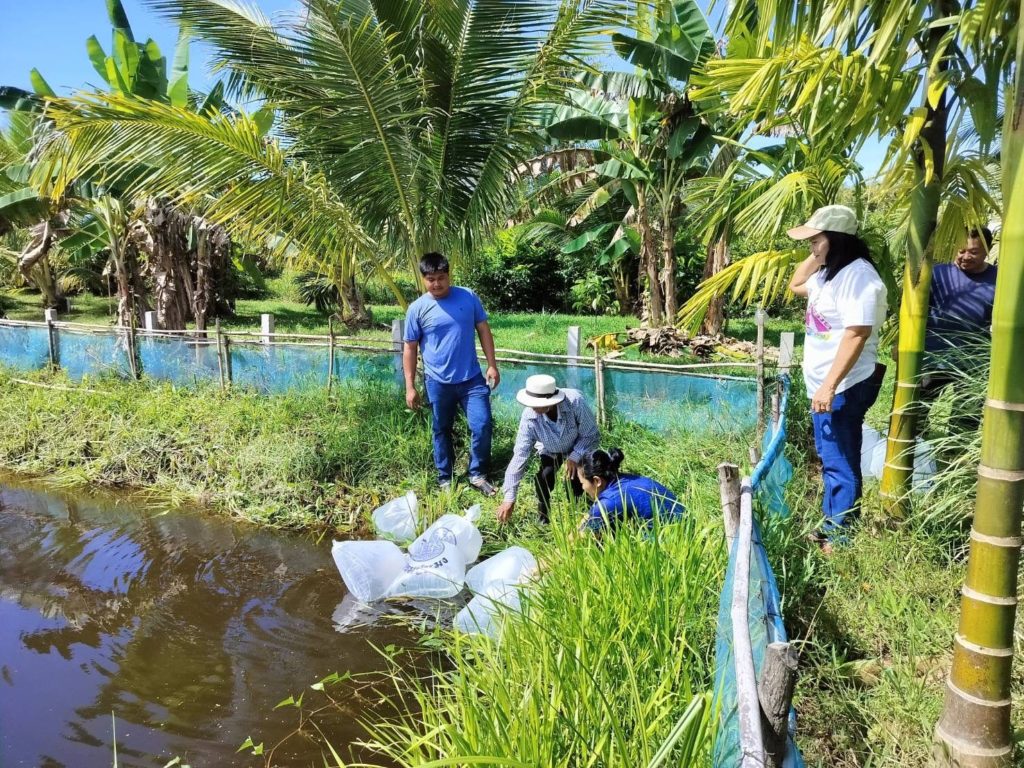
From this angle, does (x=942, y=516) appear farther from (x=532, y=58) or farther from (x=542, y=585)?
(x=532, y=58)

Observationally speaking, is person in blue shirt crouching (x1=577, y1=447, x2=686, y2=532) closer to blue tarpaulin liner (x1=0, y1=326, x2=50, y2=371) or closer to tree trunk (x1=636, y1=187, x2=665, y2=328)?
blue tarpaulin liner (x1=0, y1=326, x2=50, y2=371)

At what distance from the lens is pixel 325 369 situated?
6.58 m

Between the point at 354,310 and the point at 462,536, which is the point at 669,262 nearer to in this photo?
the point at 354,310

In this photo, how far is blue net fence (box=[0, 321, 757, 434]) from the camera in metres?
5.12

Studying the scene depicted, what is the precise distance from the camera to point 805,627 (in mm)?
2762

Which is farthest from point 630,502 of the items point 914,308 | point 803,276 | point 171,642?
point 171,642

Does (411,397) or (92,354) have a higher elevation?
(92,354)

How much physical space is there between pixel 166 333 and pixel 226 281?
9937 millimetres

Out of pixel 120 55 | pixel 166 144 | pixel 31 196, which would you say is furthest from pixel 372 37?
pixel 31 196

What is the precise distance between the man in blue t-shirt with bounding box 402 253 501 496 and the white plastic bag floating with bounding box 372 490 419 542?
45cm

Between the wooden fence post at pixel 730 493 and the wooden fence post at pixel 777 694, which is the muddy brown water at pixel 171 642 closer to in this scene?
the wooden fence post at pixel 730 493

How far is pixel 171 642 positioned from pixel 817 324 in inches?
142

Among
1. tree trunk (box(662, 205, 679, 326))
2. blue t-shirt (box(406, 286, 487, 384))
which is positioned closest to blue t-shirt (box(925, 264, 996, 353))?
blue t-shirt (box(406, 286, 487, 384))

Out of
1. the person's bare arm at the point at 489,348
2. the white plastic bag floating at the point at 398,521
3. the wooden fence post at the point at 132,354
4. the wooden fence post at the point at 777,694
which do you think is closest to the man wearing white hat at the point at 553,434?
the white plastic bag floating at the point at 398,521
